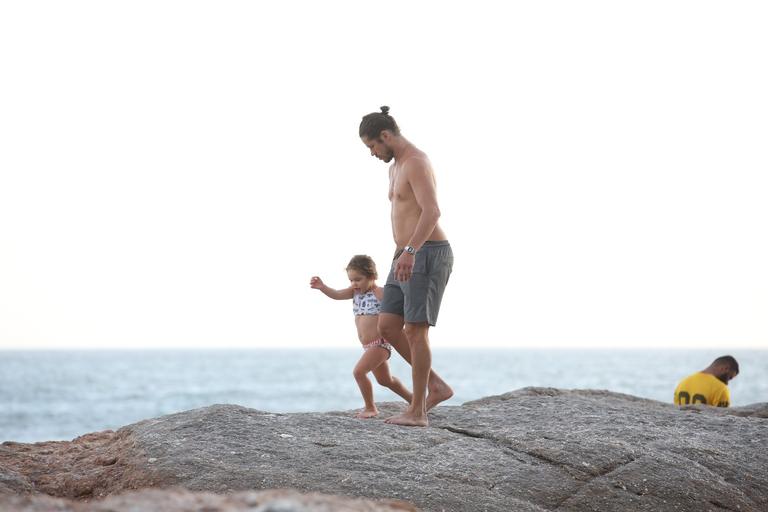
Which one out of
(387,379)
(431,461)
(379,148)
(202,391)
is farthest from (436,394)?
(202,391)

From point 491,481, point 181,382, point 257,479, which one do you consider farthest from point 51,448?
point 181,382

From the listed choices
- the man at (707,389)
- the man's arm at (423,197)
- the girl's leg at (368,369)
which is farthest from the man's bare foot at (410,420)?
the man at (707,389)

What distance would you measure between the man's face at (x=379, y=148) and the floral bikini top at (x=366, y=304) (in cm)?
121

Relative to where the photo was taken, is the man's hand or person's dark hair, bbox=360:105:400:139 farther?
person's dark hair, bbox=360:105:400:139

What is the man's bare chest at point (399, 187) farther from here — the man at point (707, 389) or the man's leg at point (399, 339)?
the man at point (707, 389)

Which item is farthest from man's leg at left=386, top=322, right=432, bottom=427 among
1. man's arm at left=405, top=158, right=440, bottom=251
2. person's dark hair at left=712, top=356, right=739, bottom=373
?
person's dark hair at left=712, top=356, right=739, bottom=373

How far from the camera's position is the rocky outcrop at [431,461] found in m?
5.06

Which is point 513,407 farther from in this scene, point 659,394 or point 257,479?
point 659,394

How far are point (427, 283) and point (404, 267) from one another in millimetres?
264

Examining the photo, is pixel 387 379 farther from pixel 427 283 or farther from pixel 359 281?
pixel 427 283

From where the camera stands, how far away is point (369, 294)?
23.5ft

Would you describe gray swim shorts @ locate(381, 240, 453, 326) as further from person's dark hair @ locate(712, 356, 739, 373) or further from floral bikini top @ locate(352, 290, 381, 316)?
person's dark hair @ locate(712, 356, 739, 373)

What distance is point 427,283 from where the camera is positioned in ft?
20.5

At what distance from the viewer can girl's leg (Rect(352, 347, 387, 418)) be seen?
689cm
